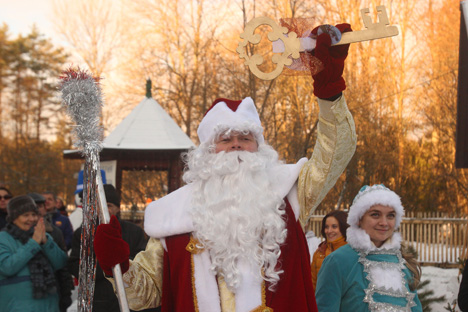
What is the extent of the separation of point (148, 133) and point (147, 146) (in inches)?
18.0

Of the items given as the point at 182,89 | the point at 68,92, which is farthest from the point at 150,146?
the point at 182,89

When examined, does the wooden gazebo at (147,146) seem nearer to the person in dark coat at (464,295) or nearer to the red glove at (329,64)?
the person in dark coat at (464,295)

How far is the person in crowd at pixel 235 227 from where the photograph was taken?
9.09ft

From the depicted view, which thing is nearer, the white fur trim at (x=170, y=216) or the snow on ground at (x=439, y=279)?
the white fur trim at (x=170, y=216)

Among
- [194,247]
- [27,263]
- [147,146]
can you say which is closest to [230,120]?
[194,247]

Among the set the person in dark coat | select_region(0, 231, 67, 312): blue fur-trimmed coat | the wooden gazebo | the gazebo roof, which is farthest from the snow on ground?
select_region(0, 231, 67, 312): blue fur-trimmed coat

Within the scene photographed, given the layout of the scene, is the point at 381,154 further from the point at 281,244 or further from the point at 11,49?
the point at 11,49

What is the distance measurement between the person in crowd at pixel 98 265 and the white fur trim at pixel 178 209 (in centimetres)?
175

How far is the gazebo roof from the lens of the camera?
33.5 ft

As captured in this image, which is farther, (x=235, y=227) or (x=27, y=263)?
(x=27, y=263)

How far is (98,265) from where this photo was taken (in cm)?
490

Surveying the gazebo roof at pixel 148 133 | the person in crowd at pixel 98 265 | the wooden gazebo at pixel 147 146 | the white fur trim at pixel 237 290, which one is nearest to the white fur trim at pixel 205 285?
the white fur trim at pixel 237 290

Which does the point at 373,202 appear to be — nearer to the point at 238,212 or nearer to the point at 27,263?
the point at 238,212

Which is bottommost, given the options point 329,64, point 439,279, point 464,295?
point 439,279
